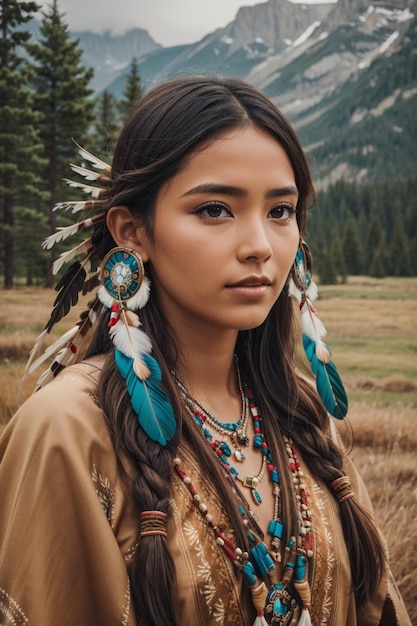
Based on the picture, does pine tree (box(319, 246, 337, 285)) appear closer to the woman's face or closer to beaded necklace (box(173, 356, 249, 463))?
beaded necklace (box(173, 356, 249, 463))

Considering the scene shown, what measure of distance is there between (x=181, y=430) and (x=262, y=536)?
0.31 m

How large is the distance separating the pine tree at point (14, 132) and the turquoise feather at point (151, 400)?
1528 mm

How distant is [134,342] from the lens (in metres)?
1.52

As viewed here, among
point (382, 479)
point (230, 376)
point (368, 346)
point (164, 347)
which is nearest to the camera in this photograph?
point (164, 347)

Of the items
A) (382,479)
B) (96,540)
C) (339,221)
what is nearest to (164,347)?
(96,540)

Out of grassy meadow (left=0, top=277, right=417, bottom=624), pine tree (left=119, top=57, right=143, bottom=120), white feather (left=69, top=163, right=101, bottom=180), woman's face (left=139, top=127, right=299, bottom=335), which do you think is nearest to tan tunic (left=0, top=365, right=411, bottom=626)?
woman's face (left=139, top=127, right=299, bottom=335)

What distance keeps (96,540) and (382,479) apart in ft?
5.79

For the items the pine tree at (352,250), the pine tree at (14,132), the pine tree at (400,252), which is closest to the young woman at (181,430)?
the pine tree at (14,132)

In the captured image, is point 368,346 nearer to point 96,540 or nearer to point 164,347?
point 164,347

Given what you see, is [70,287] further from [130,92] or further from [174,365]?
[130,92]

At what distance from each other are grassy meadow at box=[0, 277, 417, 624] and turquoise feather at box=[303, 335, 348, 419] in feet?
3.30

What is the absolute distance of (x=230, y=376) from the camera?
1.83 meters

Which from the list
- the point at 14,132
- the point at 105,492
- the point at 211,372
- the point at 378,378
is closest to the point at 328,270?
the point at 378,378

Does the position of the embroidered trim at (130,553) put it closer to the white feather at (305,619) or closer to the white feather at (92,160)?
the white feather at (305,619)
